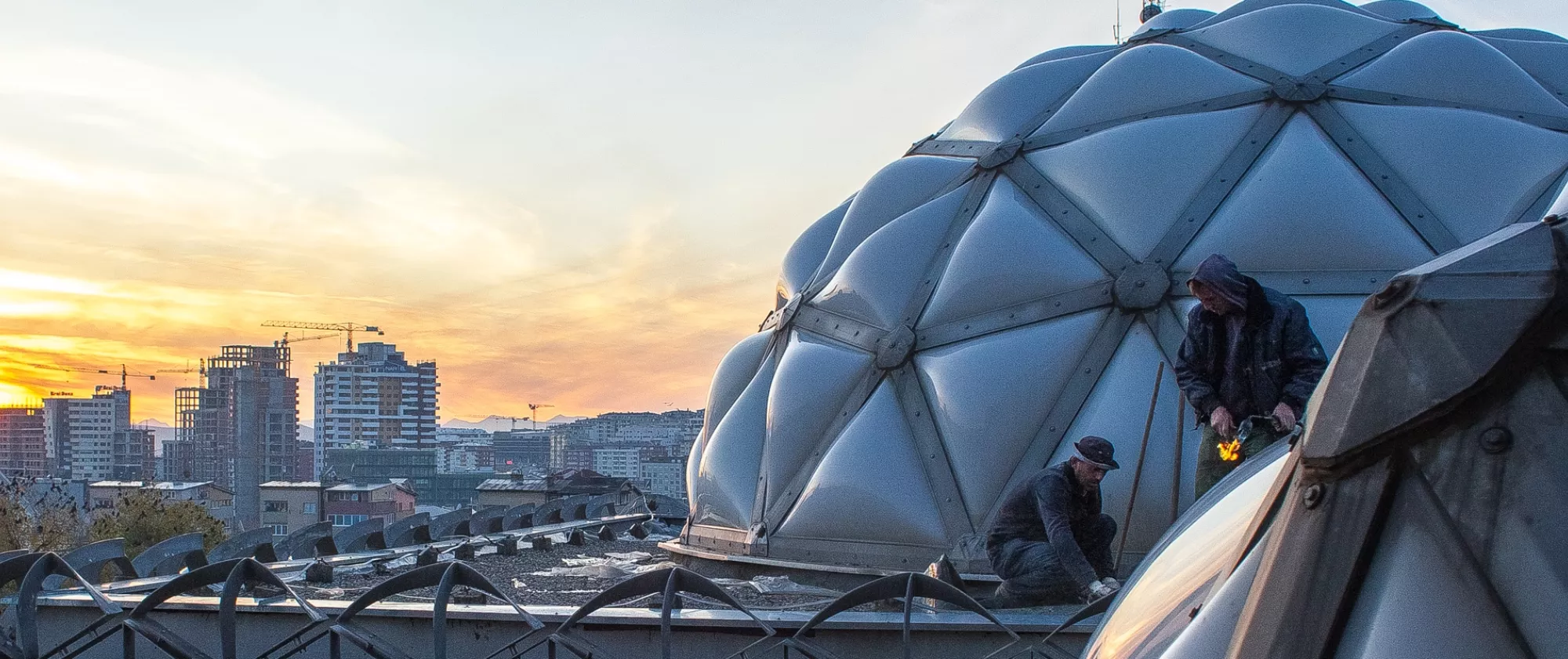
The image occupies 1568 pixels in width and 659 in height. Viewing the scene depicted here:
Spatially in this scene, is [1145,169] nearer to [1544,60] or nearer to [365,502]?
[1544,60]

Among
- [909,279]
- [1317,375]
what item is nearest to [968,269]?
[909,279]

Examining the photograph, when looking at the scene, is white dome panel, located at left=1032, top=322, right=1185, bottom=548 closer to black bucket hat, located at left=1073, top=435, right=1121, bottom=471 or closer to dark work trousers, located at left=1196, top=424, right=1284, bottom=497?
black bucket hat, located at left=1073, top=435, right=1121, bottom=471

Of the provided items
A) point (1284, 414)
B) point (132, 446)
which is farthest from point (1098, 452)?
A: point (132, 446)

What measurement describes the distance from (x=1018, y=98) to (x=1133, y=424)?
4.33m

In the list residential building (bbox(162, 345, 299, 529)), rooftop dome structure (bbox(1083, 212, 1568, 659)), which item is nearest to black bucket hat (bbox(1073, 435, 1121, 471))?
rooftop dome structure (bbox(1083, 212, 1568, 659))

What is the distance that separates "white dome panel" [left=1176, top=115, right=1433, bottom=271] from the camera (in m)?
8.71

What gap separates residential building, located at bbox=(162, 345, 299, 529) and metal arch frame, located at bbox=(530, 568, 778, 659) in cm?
10554

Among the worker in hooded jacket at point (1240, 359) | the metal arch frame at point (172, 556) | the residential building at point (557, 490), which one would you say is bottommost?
the metal arch frame at point (172, 556)

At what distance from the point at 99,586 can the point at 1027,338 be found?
6964mm

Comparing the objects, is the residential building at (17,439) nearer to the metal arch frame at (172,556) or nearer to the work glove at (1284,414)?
the metal arch frame at (172,556)

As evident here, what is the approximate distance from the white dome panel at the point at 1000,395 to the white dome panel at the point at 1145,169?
82cm

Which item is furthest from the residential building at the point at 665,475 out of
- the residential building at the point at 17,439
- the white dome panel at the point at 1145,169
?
the white dome panel at the point at 1145,169

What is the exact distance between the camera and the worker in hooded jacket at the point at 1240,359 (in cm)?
578

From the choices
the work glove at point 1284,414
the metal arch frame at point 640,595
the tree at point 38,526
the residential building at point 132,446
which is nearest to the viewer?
the work glove at point 1284,414
